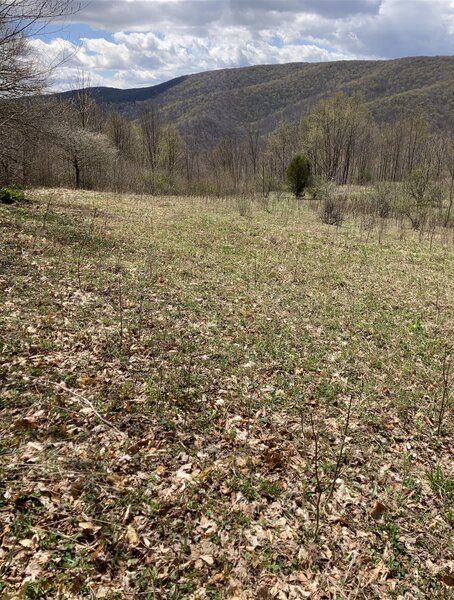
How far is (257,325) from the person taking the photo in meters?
6.71

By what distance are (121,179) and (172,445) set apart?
26.2 metres

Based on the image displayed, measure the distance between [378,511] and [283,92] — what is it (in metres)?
156

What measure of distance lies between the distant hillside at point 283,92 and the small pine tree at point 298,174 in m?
61.2

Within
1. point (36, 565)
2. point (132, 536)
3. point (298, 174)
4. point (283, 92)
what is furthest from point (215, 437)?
point (283, 92)

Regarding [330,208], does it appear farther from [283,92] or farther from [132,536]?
[283,92]

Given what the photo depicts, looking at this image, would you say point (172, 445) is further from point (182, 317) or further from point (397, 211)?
point (397, 211)

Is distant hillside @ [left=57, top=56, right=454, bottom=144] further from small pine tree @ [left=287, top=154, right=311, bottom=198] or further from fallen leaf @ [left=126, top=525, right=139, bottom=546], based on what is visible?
fallen leaf @ [left=126, top=525, right=139, bottom=546]

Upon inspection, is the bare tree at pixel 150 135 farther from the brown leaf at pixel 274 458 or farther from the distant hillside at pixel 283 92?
the distant hillside at pixel 283 92

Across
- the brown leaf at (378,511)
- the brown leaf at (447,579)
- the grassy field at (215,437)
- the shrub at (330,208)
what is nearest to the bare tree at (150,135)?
the shrub at (330,208)

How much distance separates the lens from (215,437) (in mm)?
3982

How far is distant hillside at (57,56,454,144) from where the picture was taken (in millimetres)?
91375

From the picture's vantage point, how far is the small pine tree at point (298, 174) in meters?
32.3

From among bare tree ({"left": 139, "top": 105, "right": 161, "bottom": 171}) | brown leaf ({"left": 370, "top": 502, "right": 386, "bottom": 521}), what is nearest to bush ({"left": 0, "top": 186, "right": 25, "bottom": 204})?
brown leaf ({"left": 370, "top": 502, "right": 386, "bottom": 521})

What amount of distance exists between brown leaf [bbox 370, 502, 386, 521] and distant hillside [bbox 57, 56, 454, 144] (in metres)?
91.0
